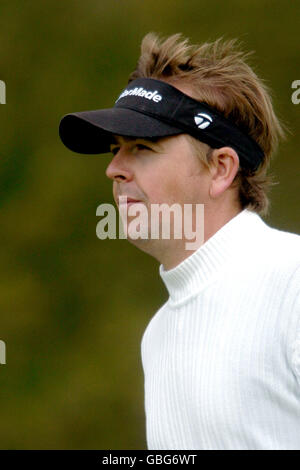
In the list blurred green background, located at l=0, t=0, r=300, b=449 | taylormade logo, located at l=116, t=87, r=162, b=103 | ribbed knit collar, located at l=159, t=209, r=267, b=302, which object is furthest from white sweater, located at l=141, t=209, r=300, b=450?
blurred green background, located at l=0, t=0, r=300, b=449

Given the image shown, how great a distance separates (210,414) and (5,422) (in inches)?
124

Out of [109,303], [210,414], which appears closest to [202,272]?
[210,414]

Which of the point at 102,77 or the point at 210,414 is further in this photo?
the point at 102,77

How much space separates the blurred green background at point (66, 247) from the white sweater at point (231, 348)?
259cm

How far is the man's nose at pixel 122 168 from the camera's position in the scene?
2.33 meters

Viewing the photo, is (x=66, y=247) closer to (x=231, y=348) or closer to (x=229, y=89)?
(x=229, y=89)

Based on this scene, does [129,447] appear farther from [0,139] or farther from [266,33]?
[266,33]

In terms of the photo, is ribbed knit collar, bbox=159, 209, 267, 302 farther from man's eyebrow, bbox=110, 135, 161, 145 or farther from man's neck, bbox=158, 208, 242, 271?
man's eyebrow, bbox=110, 135, 161, 145

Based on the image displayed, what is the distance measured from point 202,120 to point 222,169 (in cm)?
12

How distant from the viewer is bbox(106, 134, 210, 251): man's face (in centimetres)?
230

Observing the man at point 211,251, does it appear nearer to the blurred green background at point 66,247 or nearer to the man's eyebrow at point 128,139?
the man's eyebrow at point 128,139

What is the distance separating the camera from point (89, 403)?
497cm

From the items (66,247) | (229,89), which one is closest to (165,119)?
(229,89)

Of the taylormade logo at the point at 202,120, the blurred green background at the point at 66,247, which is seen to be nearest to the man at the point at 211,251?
the taylormade logo at the point at 202,120
